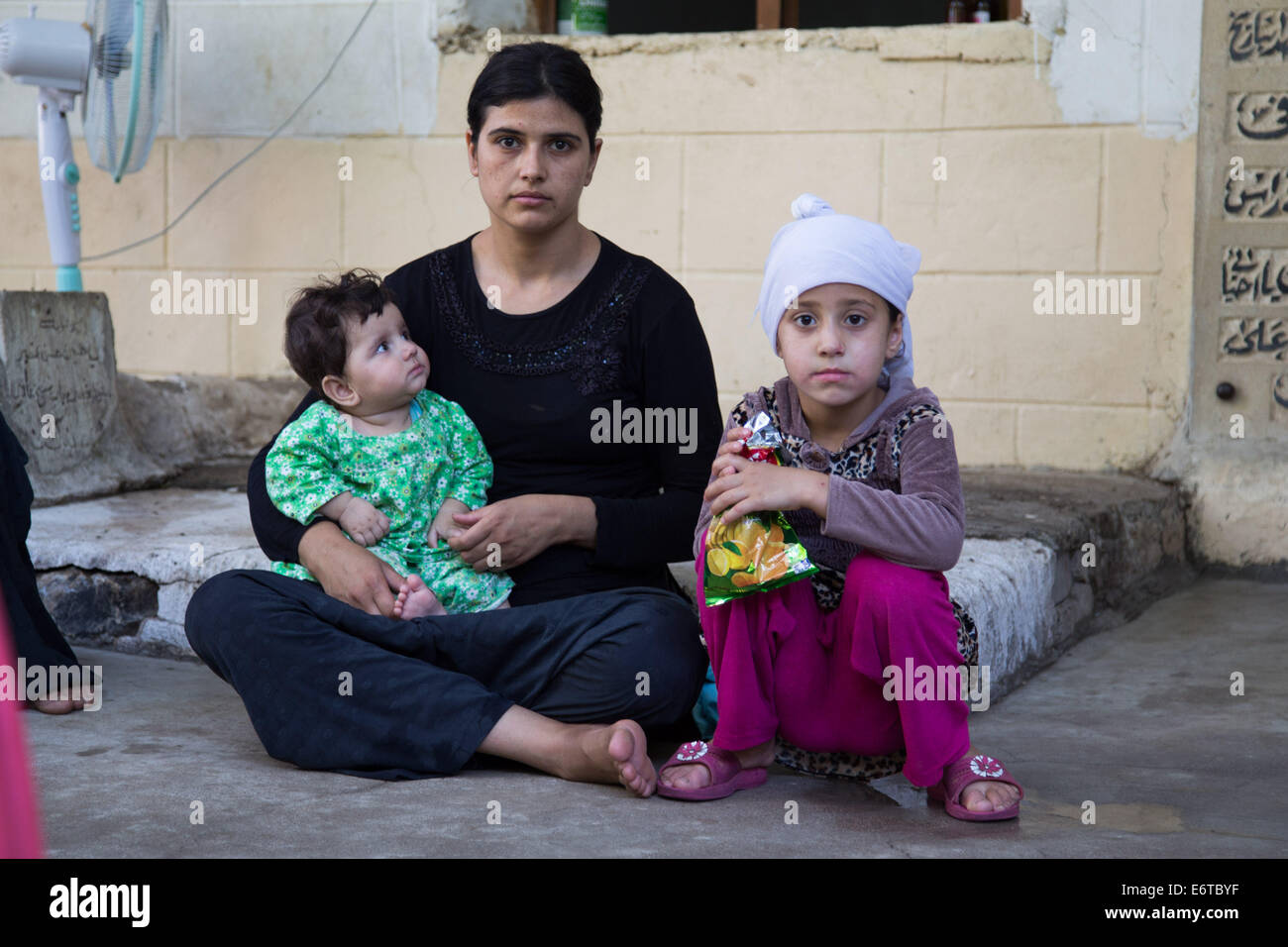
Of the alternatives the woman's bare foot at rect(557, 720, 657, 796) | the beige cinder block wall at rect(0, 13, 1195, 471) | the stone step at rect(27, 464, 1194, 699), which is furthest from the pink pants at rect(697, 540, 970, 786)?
the beige cinder block wall at rect(0, 13, 1195, 471)

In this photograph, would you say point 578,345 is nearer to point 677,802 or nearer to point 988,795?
point 677,802

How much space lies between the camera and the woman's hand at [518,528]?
2475 millimetres

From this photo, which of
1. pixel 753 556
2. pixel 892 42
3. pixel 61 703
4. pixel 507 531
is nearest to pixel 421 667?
pixel 507 531

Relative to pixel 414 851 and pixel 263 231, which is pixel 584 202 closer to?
pixel 263 231

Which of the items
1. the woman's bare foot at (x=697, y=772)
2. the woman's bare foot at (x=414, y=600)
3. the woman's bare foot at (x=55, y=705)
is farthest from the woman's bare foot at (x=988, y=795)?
the woman's bare foot at (x=55, y=705)

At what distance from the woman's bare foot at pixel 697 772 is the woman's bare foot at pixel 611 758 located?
0.03 meters

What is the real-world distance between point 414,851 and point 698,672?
0.68 meters

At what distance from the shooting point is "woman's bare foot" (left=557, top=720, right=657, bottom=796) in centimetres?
221

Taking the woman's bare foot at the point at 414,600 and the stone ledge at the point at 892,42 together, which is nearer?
the woman's bare foot at the point at 414,600

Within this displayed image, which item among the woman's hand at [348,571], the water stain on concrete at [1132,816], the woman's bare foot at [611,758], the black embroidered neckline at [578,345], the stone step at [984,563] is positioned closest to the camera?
the water stain on concrete at [1132,816]

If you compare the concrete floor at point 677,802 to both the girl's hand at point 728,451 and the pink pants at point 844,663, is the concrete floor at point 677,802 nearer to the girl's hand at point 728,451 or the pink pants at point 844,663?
the pink pants at point 844,663

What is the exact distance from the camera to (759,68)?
14.2 ft

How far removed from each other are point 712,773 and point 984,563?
1061 millimetres

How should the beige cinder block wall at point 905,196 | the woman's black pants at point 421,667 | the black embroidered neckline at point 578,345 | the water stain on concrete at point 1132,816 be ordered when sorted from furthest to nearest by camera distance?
the beige cinder block wall at point 905,196
the black embroidered neckline at point 578,345
the woman's black pants at point 421,667
the water stain on concrete at point 1132,816
